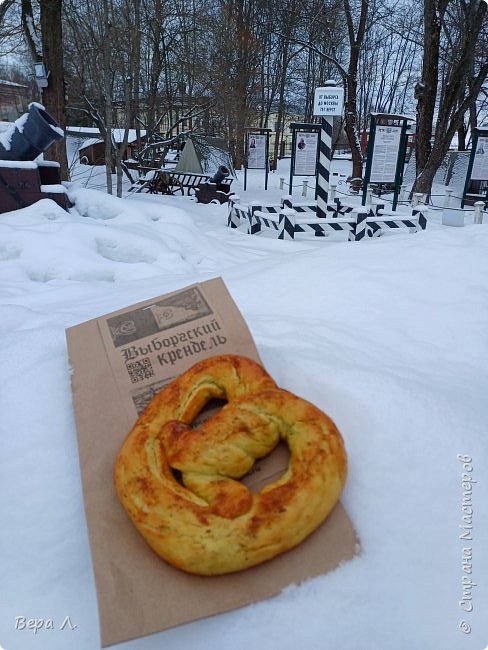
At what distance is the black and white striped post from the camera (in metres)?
7.67

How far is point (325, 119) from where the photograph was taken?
7926 mm

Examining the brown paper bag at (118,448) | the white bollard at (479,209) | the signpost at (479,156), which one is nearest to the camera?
the brown paper bag at (118,448)

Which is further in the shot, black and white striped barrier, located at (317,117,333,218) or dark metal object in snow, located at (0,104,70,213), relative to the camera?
black and white striped barrier, located at (317,117,333,218)

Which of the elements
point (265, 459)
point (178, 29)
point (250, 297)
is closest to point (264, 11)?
point (178, 29)

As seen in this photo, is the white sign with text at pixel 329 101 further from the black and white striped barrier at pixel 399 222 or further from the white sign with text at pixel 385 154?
the white sign with text at pixel 385 154

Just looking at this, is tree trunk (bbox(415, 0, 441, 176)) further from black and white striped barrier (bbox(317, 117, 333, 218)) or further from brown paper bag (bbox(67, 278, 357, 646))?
brown paper bag (bbox(67, 278, 357, 646))

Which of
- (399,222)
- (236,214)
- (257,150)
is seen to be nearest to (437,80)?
(257,150)

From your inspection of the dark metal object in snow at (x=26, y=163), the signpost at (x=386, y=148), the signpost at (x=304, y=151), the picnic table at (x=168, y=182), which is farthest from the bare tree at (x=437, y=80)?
the dark metal object in snow at (x=26, y=163)

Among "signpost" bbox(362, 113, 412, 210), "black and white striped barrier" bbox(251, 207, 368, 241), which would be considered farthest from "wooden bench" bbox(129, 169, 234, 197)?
"black and white striped barrier" bbox(251, 207, 368, 241)

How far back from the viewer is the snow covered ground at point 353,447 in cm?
111

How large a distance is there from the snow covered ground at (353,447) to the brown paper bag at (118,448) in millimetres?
60

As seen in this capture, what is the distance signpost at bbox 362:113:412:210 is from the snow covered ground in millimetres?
Answer: 7732

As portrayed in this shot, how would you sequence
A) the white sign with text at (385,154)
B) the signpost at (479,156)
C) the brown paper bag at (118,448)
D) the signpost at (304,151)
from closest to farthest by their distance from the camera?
the brown paper bag at (118,448), the white sign with text at (385,154), the signpost at (479,156), the signpost at (304,151)

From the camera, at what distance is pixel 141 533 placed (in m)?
1.18
